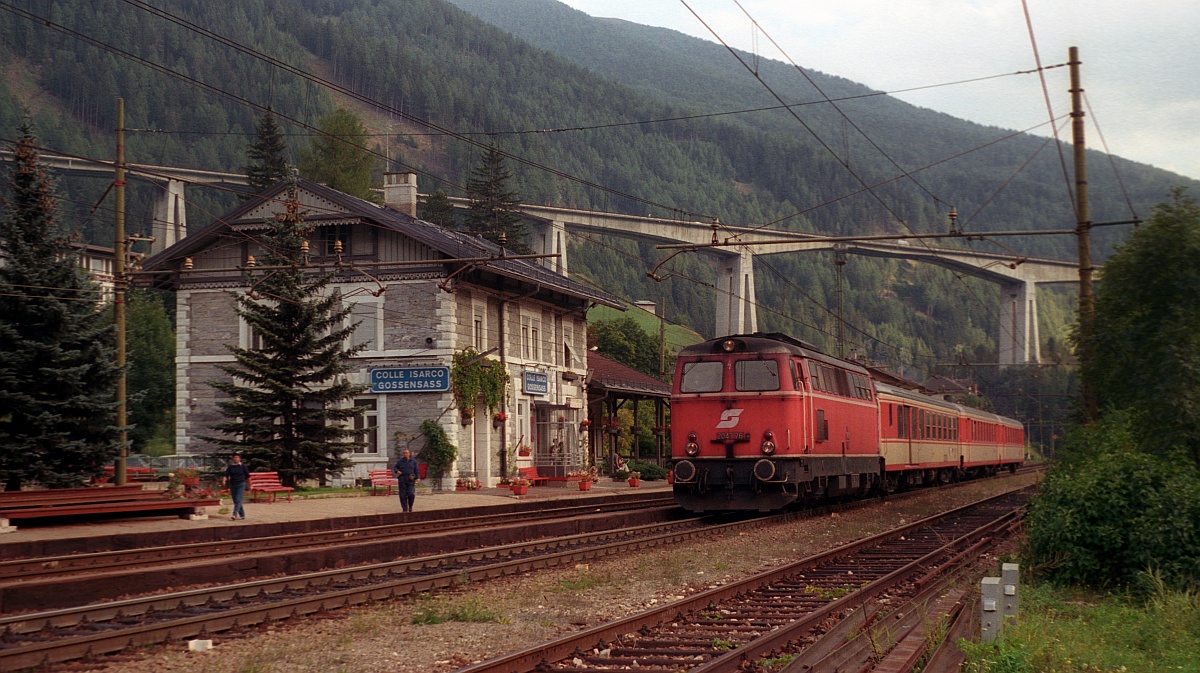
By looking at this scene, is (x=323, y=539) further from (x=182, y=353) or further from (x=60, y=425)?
(x=182, y=353)

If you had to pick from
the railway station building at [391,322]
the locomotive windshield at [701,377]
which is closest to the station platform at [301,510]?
the railway station building at [391,322]

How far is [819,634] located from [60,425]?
21.9 m

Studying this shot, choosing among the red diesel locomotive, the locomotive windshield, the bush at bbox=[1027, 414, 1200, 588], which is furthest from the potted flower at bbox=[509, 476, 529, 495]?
the bush at bbox=[1027, 414, 1200, 588]

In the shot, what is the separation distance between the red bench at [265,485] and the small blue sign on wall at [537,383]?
12.4m

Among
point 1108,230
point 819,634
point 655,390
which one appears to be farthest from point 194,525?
point 1108,230

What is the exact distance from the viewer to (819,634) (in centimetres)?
991

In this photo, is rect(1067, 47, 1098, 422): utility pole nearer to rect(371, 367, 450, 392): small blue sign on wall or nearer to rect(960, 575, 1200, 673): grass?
rect(960, 575, 1200, 673): grass

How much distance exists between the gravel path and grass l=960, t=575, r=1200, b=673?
12.0 ft

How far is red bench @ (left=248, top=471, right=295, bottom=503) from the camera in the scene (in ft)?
93.2

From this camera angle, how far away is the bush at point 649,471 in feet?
164

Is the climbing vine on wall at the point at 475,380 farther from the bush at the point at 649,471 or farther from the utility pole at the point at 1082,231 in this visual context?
the utility pole at the point at 1082,231

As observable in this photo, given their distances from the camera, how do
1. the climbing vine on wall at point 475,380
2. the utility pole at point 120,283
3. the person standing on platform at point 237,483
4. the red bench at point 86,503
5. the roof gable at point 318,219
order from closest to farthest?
the red bench at point 86,503, the person standing on platform at point 237,483, the utility pole at point 120,283, the climbing vine on wall at point 475,380, the roof gable at point 318,219

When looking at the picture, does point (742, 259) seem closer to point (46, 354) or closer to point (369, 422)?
point (369, 422)

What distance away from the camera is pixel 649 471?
50.3 meters
